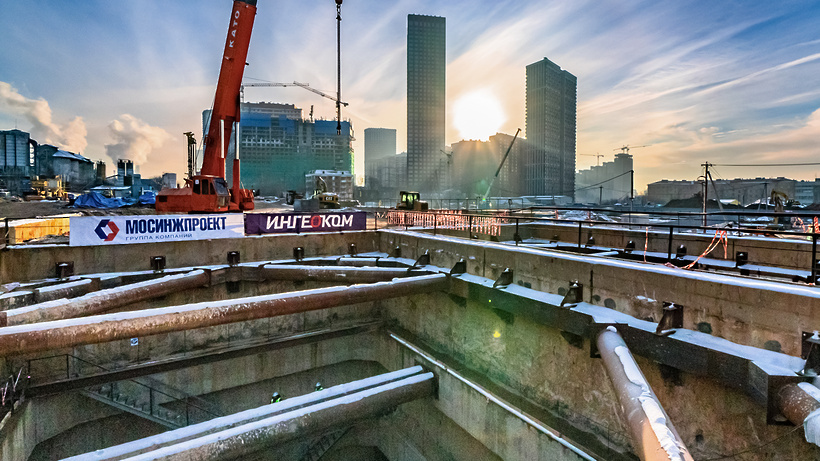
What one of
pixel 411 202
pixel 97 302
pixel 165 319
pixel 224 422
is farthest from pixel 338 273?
pixel 411 202

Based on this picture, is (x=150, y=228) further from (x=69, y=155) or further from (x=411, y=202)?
(x=69, y=155)

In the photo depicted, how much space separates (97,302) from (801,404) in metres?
12.4

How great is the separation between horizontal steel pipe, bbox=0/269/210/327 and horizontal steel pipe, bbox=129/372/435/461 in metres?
3.88

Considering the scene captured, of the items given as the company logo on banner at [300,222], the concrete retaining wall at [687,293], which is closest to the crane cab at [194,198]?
the company logo on banner at [300,222]

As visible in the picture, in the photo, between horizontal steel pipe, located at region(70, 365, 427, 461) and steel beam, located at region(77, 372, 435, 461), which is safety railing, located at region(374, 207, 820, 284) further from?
horizontal steel pipe, located at region(70, 365, 427, 461)

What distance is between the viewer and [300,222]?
1484 centimetres

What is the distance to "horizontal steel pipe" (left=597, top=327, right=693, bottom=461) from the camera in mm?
3689

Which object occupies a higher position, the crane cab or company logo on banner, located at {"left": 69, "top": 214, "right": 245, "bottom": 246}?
the crane cab

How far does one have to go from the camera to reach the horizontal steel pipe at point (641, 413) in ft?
12.1

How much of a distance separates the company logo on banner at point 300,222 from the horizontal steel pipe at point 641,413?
1122 centimetres

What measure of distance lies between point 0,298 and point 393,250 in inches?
414

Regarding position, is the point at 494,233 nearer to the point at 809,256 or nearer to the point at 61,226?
the point at 809,256

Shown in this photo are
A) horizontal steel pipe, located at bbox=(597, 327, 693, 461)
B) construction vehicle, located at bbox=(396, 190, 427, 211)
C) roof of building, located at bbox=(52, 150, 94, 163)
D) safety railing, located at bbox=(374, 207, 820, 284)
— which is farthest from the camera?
roof of building, located at bbox=(52, 150, 94, 163)

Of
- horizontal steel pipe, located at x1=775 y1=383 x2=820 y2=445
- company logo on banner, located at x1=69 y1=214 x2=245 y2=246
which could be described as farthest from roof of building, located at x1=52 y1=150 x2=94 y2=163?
horizontal steel pipe, located at x1=775 y1=383 x2=820 y2=445
